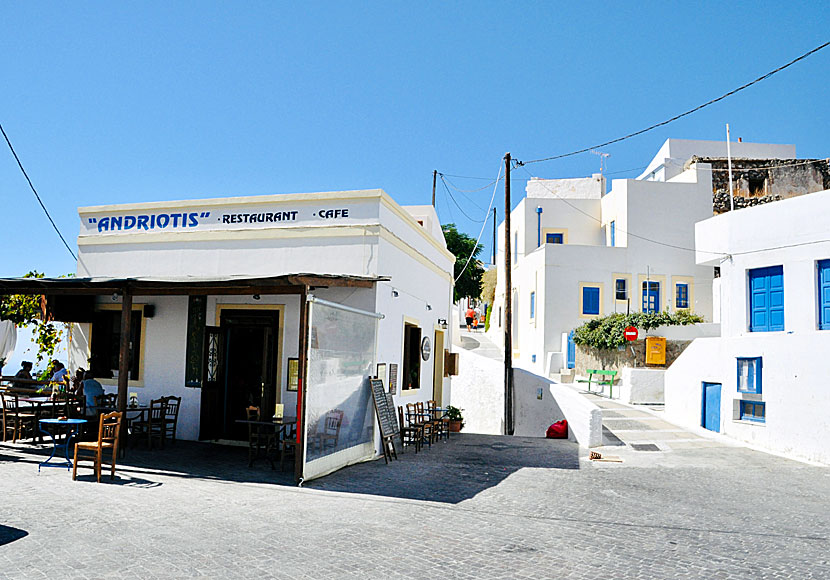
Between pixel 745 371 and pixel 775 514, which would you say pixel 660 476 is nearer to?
pixel 775 514

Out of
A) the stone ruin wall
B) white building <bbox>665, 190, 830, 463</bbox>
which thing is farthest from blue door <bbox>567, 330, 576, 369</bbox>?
the stone ruin wall

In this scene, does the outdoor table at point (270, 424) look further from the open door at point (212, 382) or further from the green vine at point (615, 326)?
the green vine at point (615, 326)

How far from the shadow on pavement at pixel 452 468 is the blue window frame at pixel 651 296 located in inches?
501

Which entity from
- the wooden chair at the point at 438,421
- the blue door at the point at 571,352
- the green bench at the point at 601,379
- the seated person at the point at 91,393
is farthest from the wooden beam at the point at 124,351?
the blue door at the point at 571,352

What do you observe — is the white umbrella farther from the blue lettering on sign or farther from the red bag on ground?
the red bag on ground

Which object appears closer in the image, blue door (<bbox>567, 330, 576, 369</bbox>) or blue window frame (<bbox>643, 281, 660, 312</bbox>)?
blue door (<bbox>567, 330, 576, 369</bbox>)

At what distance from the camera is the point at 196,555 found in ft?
18.2

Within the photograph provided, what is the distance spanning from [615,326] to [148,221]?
14.8 meters

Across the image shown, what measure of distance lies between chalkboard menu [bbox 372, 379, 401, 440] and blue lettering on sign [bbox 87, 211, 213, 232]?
15.1 feet

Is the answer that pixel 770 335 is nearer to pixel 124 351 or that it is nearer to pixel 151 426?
pixel 151 426

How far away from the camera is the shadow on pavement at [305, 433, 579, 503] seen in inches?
343

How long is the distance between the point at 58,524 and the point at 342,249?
6.30 meters

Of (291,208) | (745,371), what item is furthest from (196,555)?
(745,371)

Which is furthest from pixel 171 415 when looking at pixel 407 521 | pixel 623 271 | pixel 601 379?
pixel 623 271
